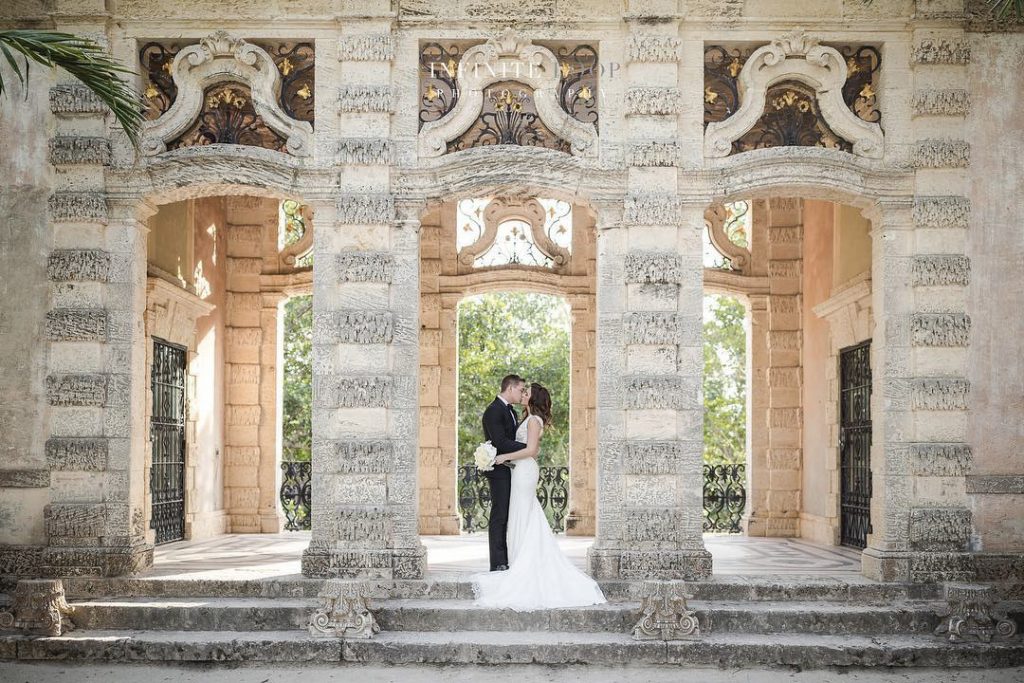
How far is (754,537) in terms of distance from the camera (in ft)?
48.6

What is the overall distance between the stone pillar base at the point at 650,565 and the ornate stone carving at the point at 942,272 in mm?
3411

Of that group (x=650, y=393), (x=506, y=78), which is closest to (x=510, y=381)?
(x=650, y=393)

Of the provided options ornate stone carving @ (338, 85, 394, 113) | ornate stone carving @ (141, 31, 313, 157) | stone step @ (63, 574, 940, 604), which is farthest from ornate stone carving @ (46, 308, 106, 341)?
ornate stone carving @ (338, 85, 394, 113)

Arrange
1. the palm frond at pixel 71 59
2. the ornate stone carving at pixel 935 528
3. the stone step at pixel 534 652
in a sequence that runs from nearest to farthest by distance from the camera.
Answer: the palm frond at pixel 71 59
the stone step at pixel 534 652
the ornate stone carving at pixel 935 528

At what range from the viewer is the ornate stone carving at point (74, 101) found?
10.3m

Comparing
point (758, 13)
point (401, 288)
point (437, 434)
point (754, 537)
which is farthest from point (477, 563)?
point (758, 13)

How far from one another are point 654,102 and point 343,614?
18.4ft

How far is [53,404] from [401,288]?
11.6ft

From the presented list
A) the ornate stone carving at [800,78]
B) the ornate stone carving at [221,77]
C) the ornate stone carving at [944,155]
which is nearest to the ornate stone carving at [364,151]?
the ornate stone carving at [221,77]

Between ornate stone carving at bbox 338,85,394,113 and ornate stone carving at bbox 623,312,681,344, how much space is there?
3.16 m

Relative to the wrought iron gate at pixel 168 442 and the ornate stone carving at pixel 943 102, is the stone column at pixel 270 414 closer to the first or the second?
Answer: the wrought iron gate at pixel 168 442

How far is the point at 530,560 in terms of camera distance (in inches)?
382

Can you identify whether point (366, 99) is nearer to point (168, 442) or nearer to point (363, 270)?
point (363, 270)

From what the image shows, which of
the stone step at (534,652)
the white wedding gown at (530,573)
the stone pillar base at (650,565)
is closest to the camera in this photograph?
the stone step at (534,652)
